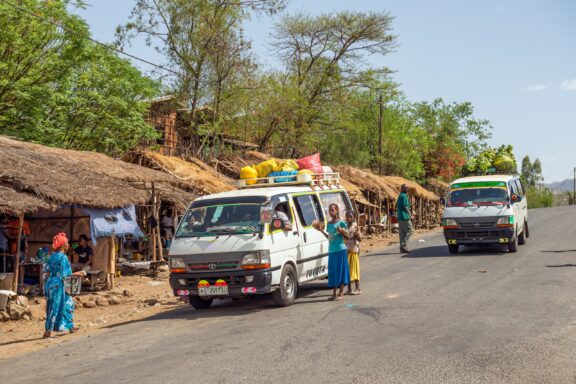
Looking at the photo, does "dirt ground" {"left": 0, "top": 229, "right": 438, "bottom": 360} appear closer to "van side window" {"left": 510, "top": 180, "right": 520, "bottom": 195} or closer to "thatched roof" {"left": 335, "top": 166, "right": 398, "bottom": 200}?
"van side window" {"left": 510, "top": 180, "right": 520, "bottom": 195}

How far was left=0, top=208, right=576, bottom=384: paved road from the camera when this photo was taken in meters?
6.74

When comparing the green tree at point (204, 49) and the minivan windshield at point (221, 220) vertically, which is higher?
the green tree at point (204, 49)

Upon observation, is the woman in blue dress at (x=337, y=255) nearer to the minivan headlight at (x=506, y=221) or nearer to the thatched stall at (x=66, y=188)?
the thatched stall at (x=66, y=188)

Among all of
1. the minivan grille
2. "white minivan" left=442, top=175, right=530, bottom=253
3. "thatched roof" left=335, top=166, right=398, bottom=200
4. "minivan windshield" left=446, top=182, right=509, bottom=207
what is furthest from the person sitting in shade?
"thatched roof" left=335, top=166, right=398, bottom=200

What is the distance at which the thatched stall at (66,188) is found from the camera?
48.6 ft

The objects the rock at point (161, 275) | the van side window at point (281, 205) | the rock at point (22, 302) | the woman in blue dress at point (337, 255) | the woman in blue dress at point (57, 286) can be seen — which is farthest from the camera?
the rock at point (161, 275)

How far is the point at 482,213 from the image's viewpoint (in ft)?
60.9

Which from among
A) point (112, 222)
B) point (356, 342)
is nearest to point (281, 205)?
point (356, 342)

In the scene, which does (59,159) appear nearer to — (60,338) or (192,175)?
(192,175)

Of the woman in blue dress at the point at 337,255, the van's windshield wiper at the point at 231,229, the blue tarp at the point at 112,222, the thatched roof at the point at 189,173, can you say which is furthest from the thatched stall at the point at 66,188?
the woman in blue dress at the point at 337,255

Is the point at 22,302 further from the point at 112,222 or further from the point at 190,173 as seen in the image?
the point at 190,173

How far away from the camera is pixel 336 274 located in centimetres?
1169

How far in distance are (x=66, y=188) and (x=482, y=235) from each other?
11235mm

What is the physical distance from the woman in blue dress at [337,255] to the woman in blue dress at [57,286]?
14.0 ft
